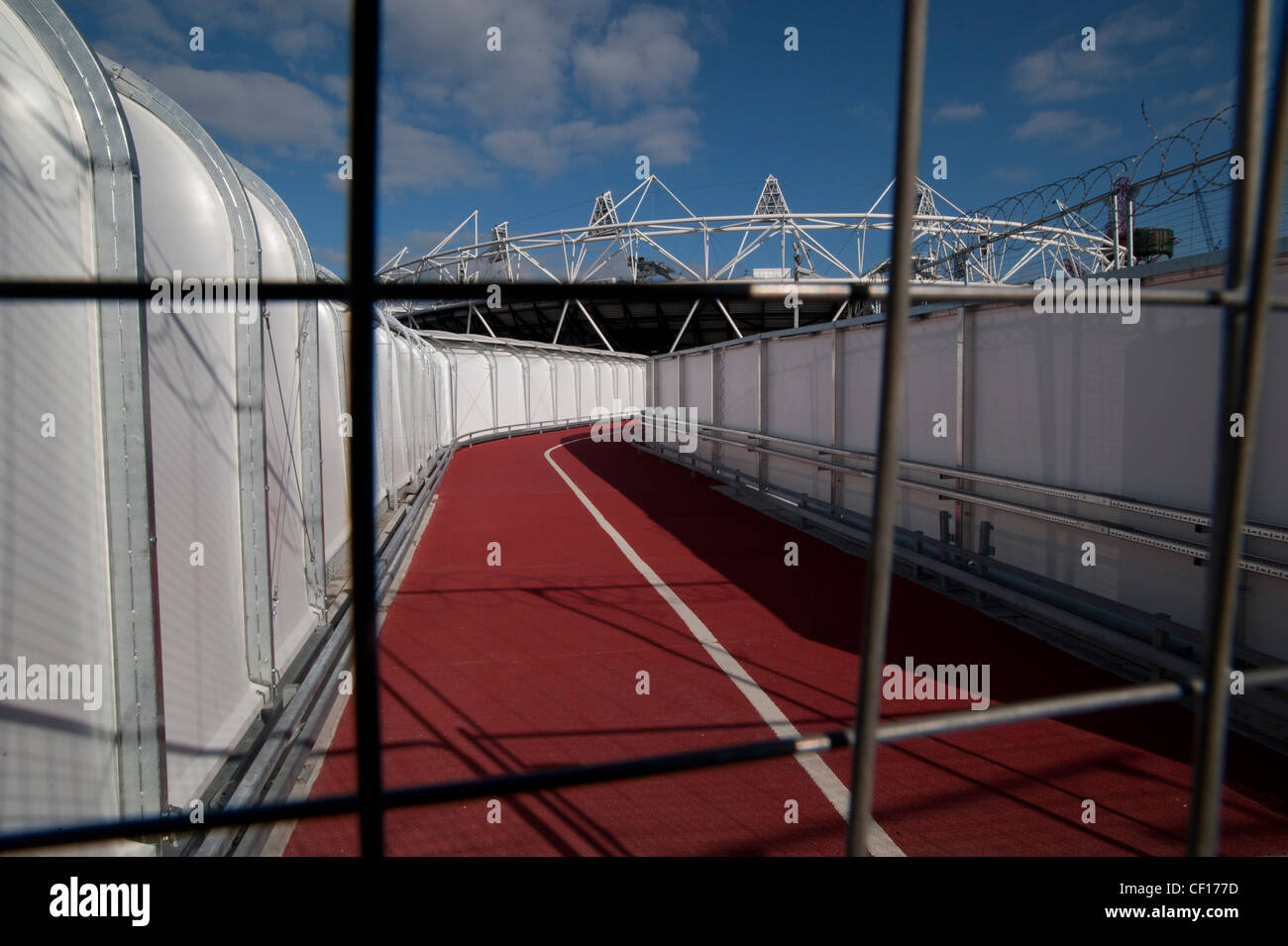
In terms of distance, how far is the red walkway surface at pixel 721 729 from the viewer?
3.37m

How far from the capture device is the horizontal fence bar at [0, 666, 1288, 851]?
101 cm

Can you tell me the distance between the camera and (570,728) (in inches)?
178

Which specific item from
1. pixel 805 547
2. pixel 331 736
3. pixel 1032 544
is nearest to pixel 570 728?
pixel 331 736

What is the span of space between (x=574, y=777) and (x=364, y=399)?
0.67 m

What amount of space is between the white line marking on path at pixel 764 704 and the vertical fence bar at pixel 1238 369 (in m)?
0.79

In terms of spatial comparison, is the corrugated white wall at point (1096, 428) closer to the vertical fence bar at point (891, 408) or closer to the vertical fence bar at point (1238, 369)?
the vertical fence bar at point (1238, 369)

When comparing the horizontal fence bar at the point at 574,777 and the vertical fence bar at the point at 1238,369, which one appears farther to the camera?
the vertical fence bar at the point at 1238,369

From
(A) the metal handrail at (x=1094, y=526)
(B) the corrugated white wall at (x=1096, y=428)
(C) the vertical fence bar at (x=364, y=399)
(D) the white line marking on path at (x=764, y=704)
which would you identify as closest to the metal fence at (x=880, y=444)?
(C) the vertical fence bar at (x=364, y=399)

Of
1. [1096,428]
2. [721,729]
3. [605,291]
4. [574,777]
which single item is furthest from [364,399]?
[1096,428]

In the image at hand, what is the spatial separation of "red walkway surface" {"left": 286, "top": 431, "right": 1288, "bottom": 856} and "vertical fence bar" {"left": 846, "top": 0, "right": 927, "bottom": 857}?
224cm

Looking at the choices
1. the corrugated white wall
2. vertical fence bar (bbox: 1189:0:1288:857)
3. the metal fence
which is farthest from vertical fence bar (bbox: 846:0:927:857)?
the corrugated white wall

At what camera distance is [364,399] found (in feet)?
3.49

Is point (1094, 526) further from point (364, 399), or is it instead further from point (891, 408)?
point (364, 399)

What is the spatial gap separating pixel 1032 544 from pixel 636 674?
3.62 m
